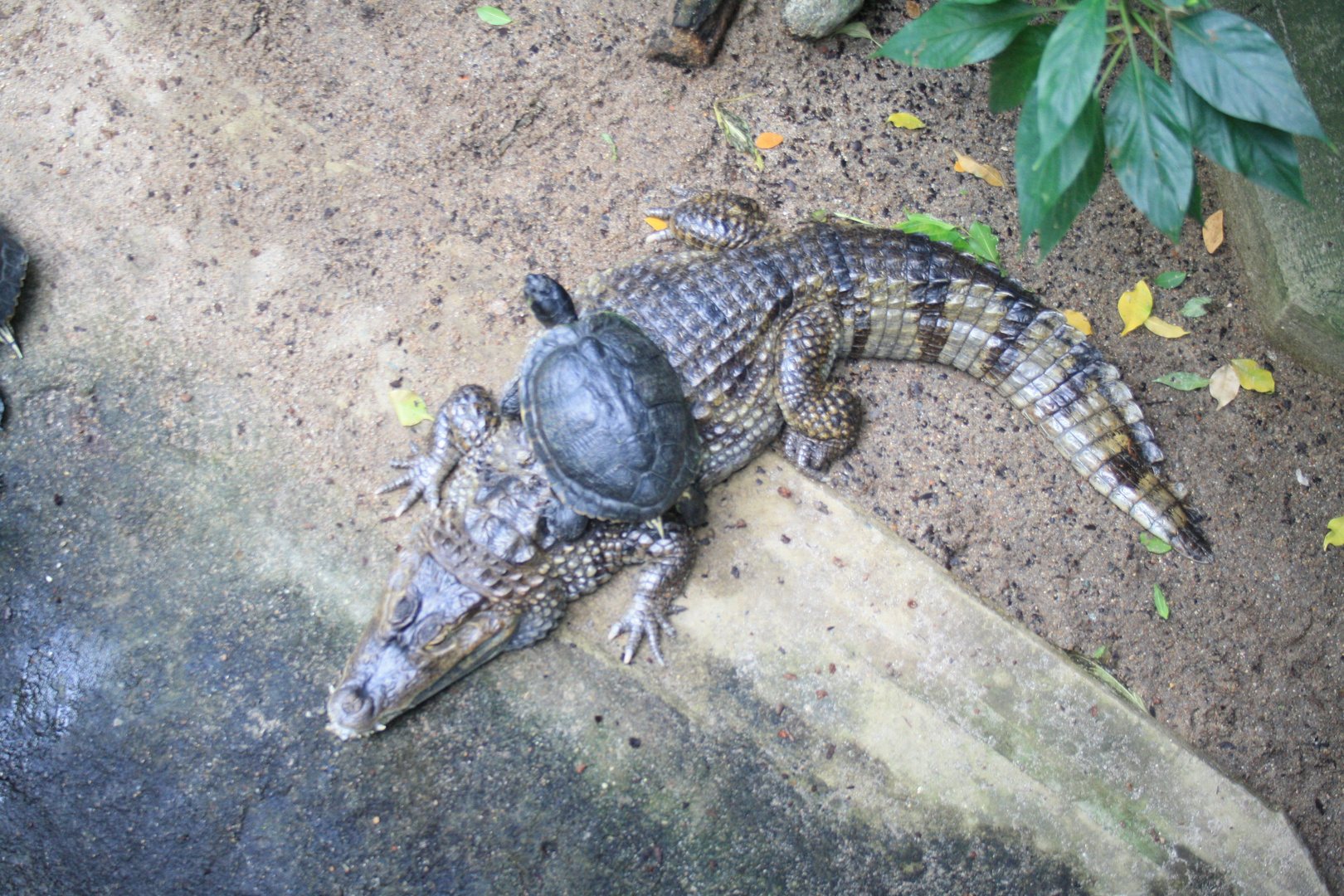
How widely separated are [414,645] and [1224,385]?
370 centimetres

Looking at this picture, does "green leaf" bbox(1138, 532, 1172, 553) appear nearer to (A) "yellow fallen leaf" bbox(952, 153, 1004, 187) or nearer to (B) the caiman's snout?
(A) "yellow fallen leaf" bbox(952, 153, 1004, 187)

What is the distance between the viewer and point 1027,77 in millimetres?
2391

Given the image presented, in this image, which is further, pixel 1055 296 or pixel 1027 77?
pixel 1055 296

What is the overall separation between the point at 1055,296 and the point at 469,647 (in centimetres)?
307

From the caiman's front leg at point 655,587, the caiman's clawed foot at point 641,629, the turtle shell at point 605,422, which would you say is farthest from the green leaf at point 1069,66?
the caiman's clawed foot at point 641,629

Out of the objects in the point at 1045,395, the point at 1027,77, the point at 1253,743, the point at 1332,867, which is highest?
the point at 1027,77

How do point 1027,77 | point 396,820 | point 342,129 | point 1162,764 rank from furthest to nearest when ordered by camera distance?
point 342,129 → point 1162,764 → point 396,820 → point 1027,77

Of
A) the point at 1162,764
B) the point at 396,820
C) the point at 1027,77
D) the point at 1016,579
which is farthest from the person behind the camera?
the point at 1016,579

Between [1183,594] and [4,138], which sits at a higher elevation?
[4,138]

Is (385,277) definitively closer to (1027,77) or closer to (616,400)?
(616,400)

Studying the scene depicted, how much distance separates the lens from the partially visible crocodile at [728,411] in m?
2.84

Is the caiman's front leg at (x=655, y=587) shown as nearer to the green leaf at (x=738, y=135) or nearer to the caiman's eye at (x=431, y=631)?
the caiman's eye at (x=431, y=631)

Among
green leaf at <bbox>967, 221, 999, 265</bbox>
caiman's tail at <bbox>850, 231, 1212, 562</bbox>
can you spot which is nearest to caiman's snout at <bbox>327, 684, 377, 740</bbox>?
caiman's tail at <bbox>850, 231, 1212, 562</bbox>

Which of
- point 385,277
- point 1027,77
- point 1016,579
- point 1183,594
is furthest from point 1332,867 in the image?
point 385,277
